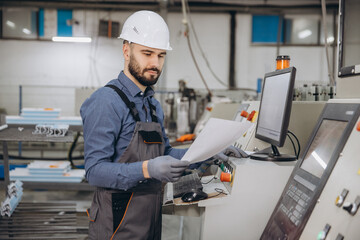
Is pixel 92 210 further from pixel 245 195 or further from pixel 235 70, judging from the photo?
pixel 235 70

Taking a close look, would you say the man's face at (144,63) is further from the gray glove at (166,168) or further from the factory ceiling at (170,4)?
the factory ceiling at (170,4)

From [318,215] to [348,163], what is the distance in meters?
0.16

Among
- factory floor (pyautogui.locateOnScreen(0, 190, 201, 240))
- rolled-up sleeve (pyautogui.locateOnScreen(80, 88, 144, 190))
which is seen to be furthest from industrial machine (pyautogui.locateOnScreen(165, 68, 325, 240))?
factory floor (pyautogui.locateOnScreen(0, 190, 201, 240))

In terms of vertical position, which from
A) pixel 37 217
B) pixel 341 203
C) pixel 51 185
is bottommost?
pixel 37 217

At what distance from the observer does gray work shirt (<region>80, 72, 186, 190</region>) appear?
1188 mm

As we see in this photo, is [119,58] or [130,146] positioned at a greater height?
[119,58]

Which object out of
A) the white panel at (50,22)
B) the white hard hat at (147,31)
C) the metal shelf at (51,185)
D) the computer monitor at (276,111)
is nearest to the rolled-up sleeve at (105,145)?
the white hard hat at (147,31)

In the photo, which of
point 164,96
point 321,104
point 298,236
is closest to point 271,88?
point 321,104

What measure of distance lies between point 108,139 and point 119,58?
592 centimetres

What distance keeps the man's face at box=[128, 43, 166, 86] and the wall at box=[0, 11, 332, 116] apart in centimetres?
537

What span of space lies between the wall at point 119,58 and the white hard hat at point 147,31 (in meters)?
5.32

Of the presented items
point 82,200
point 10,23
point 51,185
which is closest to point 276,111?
point 51,185

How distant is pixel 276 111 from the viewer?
1.39 metres

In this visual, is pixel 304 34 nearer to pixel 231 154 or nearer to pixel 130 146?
pixel 231 154
